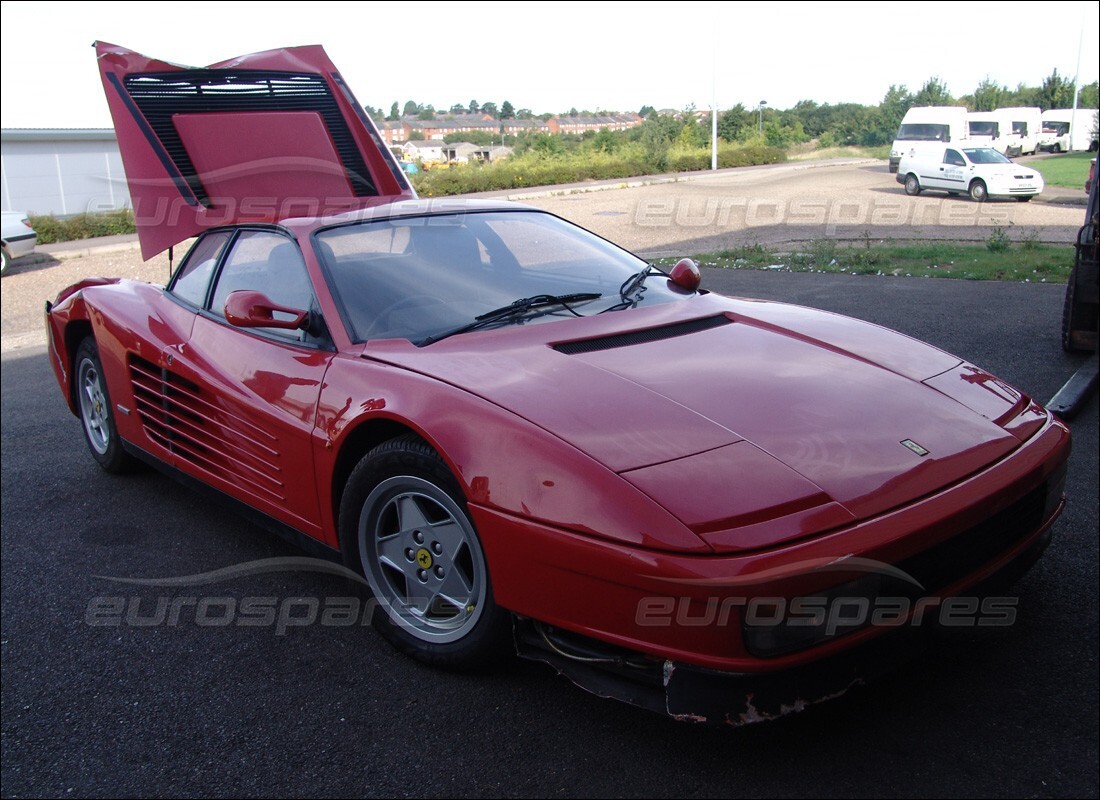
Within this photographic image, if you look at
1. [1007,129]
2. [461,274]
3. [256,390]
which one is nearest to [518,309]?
[461,274]

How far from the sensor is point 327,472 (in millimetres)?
2975

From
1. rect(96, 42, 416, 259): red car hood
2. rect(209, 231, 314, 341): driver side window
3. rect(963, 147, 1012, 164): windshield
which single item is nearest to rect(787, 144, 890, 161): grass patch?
rect(963, 147, 1012, 164): windshield

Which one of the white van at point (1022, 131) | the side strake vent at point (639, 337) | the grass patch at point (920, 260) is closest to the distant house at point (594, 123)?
the white van at point (1022, 131)

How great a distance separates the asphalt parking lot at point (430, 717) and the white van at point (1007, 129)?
13.9m

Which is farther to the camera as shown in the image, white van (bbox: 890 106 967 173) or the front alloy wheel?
white van (bbox: 890 106 967 173)

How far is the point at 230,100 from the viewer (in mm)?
5074

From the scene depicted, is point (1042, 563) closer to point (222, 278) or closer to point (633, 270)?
point (633, 270)

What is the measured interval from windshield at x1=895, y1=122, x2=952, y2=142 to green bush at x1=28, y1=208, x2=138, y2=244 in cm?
1891

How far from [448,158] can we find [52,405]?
23517 mm

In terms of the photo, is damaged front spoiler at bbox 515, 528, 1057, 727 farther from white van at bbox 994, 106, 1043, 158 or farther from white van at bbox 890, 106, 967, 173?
white van at bbox 994, 106, 1043, 158

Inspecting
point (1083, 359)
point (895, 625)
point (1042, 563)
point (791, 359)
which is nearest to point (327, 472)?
point (791, 359)

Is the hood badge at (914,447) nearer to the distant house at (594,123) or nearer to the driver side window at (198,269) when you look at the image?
the driver side window at (198,269)

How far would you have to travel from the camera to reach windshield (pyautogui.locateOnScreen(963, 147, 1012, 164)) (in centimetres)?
1678

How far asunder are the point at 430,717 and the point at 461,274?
163cm
